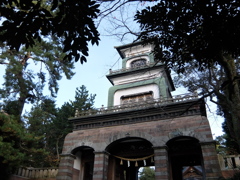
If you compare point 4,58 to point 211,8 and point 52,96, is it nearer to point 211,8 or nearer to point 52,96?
point 52,96

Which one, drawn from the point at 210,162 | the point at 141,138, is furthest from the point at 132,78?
the point at 210,162

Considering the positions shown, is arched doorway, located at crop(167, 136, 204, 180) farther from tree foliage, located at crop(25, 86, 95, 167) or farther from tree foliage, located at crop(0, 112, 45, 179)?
tree foliage, located at crop(25, 86, 95, 167)

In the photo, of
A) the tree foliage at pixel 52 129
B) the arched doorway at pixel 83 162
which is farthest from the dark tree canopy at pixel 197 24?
the tree foliage at pixel 52 129

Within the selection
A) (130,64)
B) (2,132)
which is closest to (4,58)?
(2,132)

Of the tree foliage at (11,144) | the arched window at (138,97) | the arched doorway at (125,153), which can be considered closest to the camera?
the tree foliage at (11,144)

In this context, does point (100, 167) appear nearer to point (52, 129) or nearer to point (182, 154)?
point (182, 154)

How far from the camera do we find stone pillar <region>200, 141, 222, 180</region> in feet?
34.4

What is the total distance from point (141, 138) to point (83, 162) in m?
5.57

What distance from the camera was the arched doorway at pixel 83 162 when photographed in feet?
49.0

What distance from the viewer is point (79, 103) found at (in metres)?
25.8

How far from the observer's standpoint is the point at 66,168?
13.6 meters

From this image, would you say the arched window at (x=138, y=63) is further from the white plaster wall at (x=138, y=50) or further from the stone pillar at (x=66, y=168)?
the stone pillar at (x=66, y=168)

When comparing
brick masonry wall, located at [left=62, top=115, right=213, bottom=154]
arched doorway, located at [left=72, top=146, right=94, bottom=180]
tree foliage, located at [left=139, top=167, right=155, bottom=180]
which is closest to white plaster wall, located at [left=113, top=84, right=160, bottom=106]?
brick masonry wall, located at [left=62, top=115, right=213, bottom=154]

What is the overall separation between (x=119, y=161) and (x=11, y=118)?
8.48 metres
